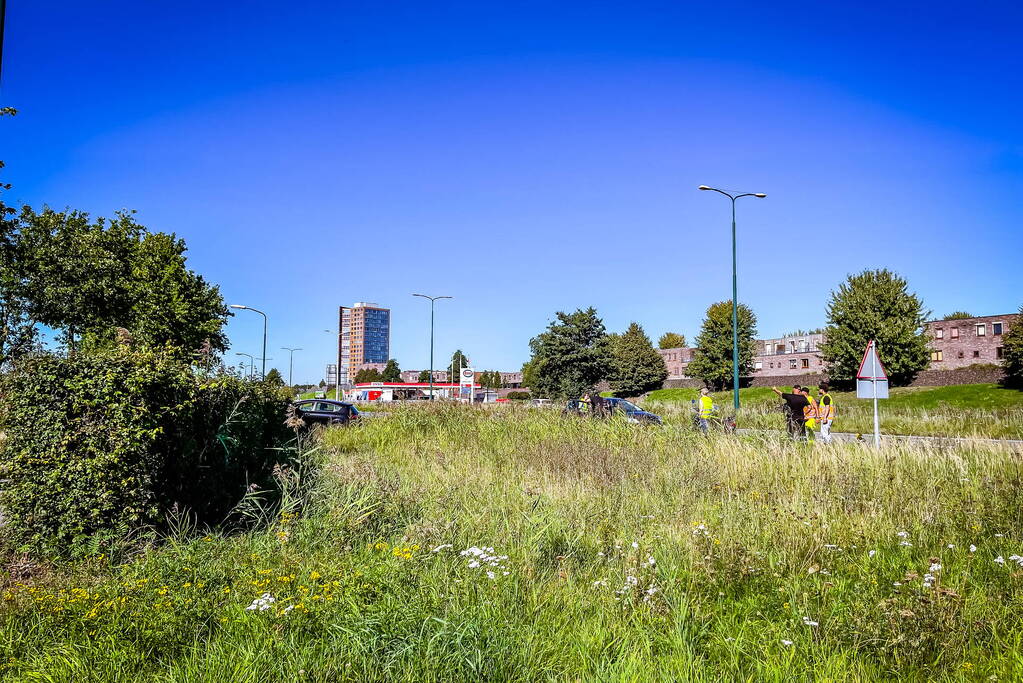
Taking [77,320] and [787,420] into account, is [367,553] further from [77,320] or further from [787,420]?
[77,320]

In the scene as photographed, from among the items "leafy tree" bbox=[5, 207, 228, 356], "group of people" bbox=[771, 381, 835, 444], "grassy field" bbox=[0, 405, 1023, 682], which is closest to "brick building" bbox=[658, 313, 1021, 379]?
"group of people" bbox=[771, 381, 835, 444]

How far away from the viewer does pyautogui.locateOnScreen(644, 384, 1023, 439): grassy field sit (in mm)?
16812

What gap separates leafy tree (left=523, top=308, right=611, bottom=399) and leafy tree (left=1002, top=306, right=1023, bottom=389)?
24.2 m

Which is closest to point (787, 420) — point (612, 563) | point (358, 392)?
point (612, 563)

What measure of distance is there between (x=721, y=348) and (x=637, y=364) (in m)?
11.2

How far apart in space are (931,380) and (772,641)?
51.5m

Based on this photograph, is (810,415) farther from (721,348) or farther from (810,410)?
(721,348)

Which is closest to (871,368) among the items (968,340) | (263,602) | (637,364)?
(263,602)

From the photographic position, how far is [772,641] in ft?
12.5

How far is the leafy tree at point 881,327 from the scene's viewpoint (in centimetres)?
4619

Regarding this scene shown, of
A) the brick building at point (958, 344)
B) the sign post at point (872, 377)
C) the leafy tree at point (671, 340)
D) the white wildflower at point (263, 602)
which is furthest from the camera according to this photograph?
the leafy tree at point (671, 340)

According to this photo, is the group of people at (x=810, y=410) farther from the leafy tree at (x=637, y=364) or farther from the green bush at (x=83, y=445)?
the leafy tree at (x=637, y=364)

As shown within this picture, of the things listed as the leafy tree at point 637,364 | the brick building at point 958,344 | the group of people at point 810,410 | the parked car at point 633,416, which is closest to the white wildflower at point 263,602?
the parked car at point 633,416

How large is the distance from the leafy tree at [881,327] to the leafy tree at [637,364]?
2346 centimetres
